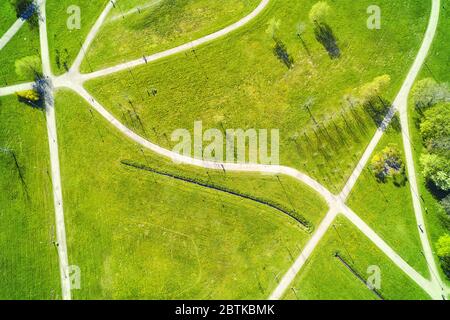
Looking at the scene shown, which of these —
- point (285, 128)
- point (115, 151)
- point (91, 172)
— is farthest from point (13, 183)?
point (285, 128)

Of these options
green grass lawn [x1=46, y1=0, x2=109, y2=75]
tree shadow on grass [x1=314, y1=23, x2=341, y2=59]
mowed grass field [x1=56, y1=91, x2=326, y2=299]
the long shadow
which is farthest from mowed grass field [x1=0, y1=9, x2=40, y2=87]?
tree shadow on grass [x1=314, y1=23, x2=341, y2=59]

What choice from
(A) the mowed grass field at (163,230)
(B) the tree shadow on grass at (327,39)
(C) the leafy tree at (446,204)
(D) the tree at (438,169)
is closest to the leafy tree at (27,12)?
(A) the mowed grass field at (163,230)

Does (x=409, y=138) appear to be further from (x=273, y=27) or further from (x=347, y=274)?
(x=273, y=27)

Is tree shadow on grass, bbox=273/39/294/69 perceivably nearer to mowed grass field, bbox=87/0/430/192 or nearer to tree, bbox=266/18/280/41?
mowed grass field, bbox=87/0/430/192

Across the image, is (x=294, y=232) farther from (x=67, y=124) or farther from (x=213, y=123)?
(x=67, y=124)

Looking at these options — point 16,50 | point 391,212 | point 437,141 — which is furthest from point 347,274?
point 16,50

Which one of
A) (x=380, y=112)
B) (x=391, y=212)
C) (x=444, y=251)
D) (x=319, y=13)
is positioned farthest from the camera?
(x=380, y=112)

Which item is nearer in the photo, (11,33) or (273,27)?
(273,27)
